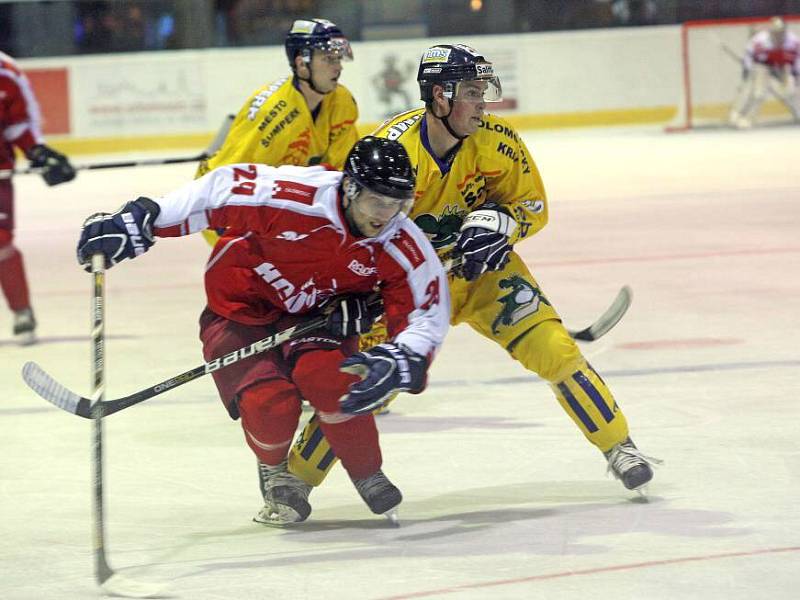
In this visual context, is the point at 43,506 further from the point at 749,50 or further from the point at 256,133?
the point at 749,50

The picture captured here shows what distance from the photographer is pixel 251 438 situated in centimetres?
364

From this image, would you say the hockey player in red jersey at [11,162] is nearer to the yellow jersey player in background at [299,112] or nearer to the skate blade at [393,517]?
the yellow jersey player in background at [299,112]

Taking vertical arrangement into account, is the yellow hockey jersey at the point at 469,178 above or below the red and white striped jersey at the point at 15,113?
below

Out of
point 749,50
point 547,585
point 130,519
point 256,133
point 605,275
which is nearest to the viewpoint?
point 547,585

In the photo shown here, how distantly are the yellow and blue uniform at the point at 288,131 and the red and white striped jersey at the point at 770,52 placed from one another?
10.7 metres

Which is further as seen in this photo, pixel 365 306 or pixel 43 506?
pixel 43 506

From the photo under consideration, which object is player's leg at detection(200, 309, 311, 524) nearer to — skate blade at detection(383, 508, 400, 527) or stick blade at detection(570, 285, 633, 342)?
skate blade at detection(383, 508, 400, 527)

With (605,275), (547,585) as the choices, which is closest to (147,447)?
(547,585)

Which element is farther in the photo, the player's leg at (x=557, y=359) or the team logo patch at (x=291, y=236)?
the player's leg at (x=557, y=359)

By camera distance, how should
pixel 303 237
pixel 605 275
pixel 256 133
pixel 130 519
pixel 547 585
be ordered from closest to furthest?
1. pixel 547 585
2. pixel 303 237
3. pixel 130 519
4. pixel 256 133
5. pixel 605 275

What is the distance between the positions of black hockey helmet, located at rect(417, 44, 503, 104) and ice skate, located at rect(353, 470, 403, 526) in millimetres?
1011

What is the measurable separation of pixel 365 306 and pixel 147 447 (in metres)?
1.22

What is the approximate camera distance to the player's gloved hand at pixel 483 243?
3.76 meters

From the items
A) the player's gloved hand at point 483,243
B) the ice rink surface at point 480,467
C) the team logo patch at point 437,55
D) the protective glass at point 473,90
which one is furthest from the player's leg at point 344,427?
the team logo patch at point 437,55
